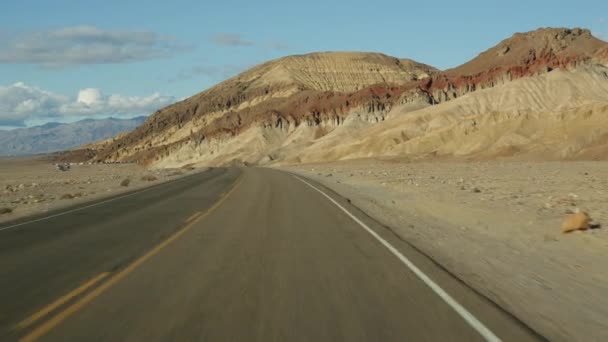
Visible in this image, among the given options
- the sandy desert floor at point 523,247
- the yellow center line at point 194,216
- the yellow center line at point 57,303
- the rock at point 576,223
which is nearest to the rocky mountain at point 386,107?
the sandy desert floor at point 523,247

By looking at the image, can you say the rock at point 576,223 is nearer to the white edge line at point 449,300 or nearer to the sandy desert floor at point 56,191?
the white edge line at point 449,300

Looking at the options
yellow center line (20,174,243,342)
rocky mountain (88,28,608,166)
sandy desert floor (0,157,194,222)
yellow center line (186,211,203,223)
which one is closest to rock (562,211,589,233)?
yellow center line (20,174,243,342)

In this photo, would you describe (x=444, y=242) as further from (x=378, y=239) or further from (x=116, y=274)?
(x=116, y=274)

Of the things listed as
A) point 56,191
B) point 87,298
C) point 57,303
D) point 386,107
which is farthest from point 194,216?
point 386,107

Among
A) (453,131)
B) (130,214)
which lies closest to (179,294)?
(130,214)

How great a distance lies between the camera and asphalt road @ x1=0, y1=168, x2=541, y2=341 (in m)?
6.03

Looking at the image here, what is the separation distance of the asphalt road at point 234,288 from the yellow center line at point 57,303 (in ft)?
0.09

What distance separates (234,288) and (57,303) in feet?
6.98

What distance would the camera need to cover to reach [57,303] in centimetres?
728

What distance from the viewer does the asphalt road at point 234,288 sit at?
603cm

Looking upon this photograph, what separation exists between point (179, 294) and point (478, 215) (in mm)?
10749

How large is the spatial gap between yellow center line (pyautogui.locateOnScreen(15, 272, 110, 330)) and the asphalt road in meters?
0.03

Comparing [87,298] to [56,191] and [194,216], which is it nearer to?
[194,216]

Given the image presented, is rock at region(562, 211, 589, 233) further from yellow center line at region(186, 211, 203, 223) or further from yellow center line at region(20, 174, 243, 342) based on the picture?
yellow center line at region(186, 211, 203, 223)
